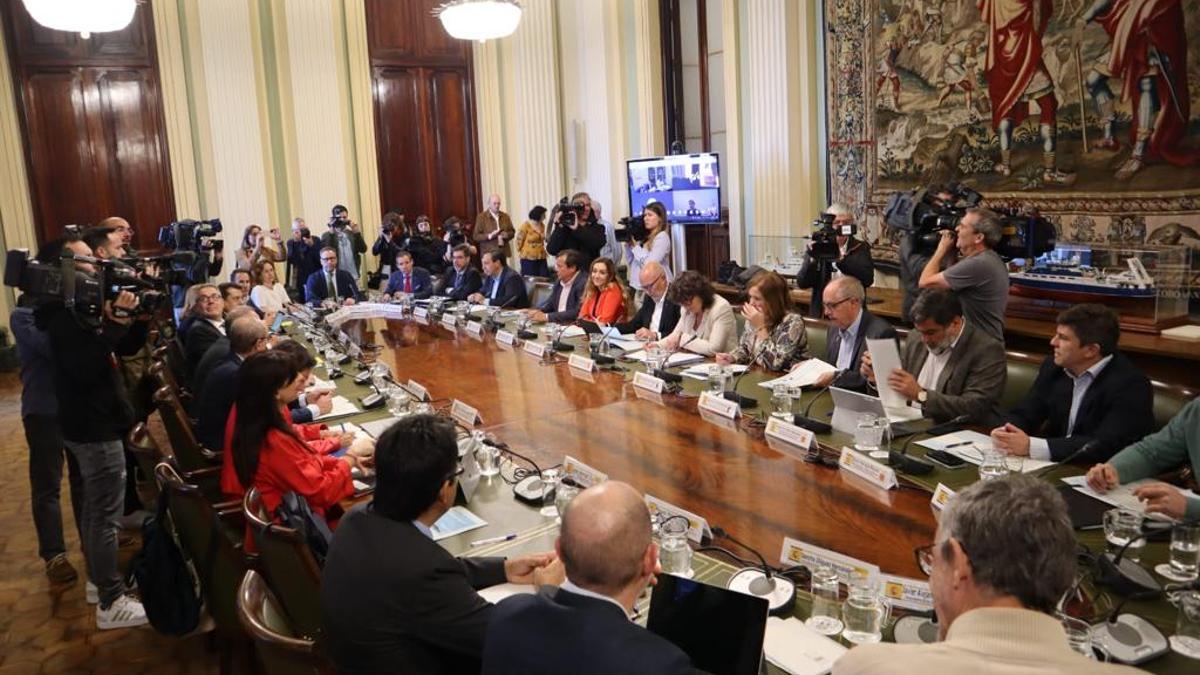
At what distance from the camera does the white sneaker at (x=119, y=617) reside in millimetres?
3676

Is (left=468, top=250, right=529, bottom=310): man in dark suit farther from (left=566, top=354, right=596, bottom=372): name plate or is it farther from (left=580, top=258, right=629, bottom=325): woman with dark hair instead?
(left=566, top=354, right=596, bottom=372): name plate

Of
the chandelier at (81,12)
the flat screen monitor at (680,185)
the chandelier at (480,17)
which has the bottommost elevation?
the flat screen monitor at (680,185)

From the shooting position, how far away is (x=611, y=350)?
490 cm

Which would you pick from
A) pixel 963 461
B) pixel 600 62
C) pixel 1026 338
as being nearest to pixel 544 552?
pixel 963 461

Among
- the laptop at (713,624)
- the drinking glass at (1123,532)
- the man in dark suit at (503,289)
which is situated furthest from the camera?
the man in dark suit at (503,289)

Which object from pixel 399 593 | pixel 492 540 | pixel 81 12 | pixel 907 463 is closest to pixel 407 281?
pixel 81 12

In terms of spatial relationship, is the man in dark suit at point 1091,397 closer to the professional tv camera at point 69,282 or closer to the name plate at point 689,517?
the name plate at point 689,517

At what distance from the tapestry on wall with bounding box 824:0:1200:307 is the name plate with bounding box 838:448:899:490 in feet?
12.7

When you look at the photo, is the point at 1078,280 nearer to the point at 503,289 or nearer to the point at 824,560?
the point at 503,289

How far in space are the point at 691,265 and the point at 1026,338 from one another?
189 inches

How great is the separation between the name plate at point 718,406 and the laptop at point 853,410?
0.39 m

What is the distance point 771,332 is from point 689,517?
2.21 metres

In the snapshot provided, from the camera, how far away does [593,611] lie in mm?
1508

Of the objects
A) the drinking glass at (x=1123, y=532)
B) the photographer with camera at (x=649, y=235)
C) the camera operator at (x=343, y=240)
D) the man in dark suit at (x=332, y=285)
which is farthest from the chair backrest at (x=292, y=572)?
the camera operator at (x=343, y=240)
